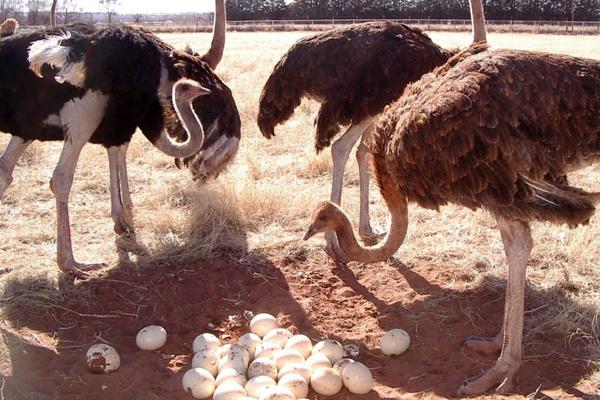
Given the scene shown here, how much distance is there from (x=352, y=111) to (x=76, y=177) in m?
3.35

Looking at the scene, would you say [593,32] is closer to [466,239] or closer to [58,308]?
[466,239]

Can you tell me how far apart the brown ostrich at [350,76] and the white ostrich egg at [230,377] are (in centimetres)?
176

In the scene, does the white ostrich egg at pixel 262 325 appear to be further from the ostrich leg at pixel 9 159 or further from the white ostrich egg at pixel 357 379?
the ostrich leg at pixel 9 159

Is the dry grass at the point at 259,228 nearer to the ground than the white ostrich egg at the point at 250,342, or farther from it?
farther from it

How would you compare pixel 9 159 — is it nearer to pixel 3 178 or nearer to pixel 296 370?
pixel 3 178

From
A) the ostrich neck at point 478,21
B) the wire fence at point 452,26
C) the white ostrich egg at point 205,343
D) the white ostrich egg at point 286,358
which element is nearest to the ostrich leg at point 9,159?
the white ostrich egg at point 205,343

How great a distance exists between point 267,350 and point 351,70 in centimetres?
235

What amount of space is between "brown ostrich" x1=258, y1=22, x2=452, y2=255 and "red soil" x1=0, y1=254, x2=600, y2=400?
23.5 inches

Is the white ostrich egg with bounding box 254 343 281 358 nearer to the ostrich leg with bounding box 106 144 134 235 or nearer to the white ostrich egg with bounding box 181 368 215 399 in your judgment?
the white ostrich egg with bounding box 181 368 215 399

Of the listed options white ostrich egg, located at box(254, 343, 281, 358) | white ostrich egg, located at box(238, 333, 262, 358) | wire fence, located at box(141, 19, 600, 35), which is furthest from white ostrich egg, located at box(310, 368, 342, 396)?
wire fence, located at box(141, 19, 600, 35)

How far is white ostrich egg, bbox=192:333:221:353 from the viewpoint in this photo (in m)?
3.99

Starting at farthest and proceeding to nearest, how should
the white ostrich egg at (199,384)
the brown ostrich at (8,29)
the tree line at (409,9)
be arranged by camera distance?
the tree line at (409,9)
the brown ostrich at (8,29)
the white ostrich egg at (199,384)

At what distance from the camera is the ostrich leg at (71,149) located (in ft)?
15.7

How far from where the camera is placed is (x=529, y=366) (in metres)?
3.87
